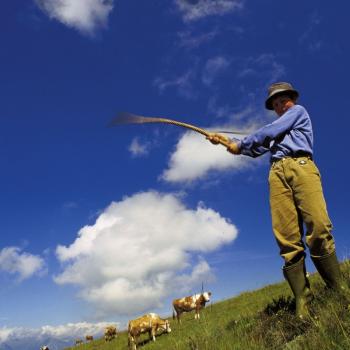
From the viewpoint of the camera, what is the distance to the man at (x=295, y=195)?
5891 millimetres

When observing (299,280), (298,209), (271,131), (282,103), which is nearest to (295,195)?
(298,209)

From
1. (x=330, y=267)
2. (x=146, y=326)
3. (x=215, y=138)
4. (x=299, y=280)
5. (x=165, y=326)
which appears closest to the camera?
(x=330, y=267)

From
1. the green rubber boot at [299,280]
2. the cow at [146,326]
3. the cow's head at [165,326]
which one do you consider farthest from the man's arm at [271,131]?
the cow's head at [165,326]

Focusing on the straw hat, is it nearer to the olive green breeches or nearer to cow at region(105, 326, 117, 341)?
the olive green breeches

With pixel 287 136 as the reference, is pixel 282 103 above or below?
above

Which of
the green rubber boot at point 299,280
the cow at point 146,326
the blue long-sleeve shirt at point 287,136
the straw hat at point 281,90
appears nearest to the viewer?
the green rubber boot at point 299,280

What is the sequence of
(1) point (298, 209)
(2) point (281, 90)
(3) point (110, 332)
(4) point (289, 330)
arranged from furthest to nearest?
(3) point (110, 332) < (2) point (281, 90) < (1) point (298, 209) < (4) point (289, 330)

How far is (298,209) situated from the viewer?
6.21m

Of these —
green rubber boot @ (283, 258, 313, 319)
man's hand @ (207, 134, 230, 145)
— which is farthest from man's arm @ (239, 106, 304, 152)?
green rubber boot @ (283, 258, 313, 319)

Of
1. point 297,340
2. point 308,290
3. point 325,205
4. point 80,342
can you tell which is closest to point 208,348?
point 297,340

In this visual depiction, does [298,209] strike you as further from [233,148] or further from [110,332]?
[110,332]

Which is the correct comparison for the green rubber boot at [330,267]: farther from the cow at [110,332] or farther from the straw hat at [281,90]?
the cow at [110,332]

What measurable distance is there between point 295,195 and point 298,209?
0.21 metres

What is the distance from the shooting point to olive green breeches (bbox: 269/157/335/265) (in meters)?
5.87
